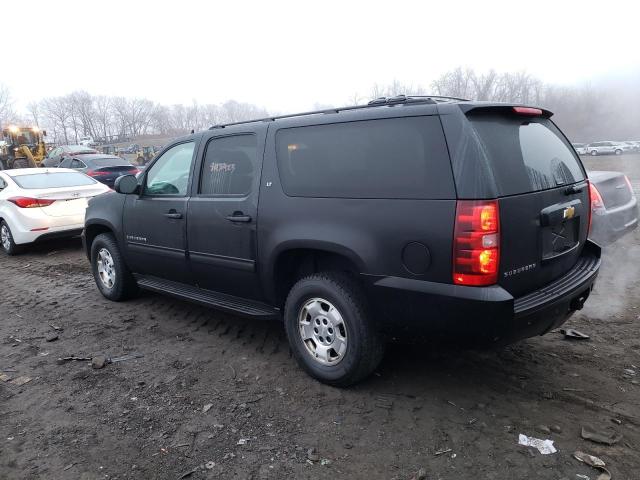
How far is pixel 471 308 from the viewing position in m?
2.63

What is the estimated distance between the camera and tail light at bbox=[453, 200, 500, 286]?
8.43 ft

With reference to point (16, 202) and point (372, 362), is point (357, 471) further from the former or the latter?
point (16, 202)

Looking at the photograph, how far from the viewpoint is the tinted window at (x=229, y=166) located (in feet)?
12.6

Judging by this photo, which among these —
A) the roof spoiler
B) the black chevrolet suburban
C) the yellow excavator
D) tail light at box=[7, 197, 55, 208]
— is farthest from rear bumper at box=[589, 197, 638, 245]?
the yellow excavator

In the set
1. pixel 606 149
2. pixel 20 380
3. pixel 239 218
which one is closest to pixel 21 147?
pixel 20 380

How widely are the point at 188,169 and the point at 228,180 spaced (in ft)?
1.98

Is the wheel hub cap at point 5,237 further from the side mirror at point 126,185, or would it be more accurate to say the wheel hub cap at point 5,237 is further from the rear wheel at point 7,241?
the side mirror at point 126,185

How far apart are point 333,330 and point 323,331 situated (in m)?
0.10

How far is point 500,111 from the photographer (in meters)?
2.93

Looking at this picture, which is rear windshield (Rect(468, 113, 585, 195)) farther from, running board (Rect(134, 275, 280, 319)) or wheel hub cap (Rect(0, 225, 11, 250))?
wheel hub cap (Rect(0, 225, 11, 250))

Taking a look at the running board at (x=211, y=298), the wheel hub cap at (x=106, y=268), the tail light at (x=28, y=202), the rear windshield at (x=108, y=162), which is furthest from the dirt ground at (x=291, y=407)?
the rear windshield at (x=108, y=162)

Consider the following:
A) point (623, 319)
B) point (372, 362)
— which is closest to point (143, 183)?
point (372, 362)

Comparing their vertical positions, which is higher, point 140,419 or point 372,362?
point 372,362

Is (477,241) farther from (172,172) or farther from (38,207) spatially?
(38,207)
